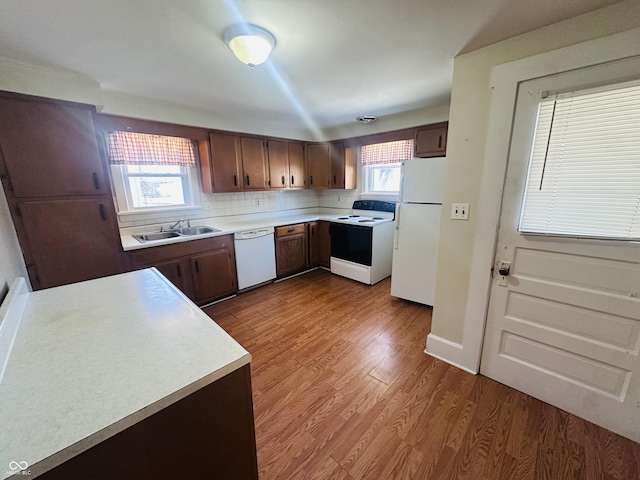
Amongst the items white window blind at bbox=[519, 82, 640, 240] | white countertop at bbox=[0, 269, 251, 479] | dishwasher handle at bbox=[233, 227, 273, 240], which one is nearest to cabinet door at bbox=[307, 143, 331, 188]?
dishwasher handle at bbox=[233, 227, 273, 240]

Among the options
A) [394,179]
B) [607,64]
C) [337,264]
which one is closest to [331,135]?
[394,179]

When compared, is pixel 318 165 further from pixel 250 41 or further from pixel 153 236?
pixel 250 41

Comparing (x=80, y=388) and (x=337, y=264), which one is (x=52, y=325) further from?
(x=337, y=264)

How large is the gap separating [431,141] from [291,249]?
2.33 metres

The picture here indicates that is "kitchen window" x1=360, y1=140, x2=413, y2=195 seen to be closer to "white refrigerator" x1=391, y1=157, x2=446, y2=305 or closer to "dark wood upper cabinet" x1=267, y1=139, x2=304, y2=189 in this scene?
"white refrigerator" x1=391, y1=157, x2=446, y2=305

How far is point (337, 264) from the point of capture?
3.88m

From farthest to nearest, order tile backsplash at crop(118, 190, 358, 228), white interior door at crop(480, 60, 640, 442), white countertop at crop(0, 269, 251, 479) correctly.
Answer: tile backsplash at crop(118, 190, 358, 228), white interior door at crop(480, 60, 640, 442), white countertop at crop(0, 269, 251, 479)

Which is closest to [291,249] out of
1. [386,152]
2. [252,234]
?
[252,234]

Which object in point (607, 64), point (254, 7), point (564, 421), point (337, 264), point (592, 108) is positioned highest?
point (254, 7)

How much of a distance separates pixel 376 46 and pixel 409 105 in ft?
4.98

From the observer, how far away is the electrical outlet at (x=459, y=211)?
181 centimetres

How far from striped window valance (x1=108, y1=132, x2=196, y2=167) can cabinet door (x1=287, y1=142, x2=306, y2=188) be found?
139 cm

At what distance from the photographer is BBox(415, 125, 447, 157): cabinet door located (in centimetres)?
300

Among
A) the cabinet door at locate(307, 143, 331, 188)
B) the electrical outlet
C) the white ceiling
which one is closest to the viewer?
the white ceiling
